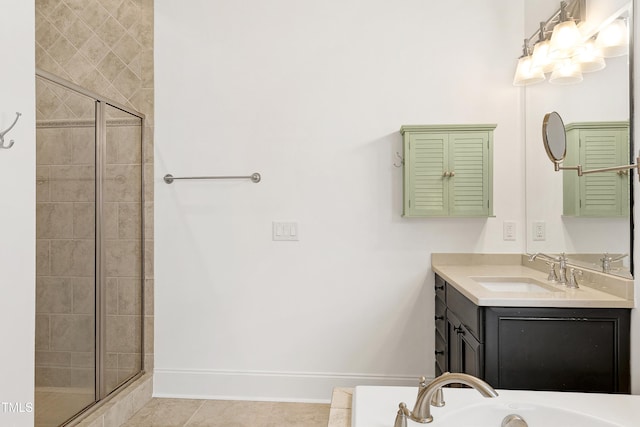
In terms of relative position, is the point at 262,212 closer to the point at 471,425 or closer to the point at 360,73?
the point at 360,73

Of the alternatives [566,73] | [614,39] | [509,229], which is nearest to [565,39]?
[566,73]

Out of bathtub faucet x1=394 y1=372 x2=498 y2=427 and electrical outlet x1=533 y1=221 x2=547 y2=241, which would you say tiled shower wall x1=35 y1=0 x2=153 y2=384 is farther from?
electrical outlet x1=533 y1=221 x2=547 y2=241

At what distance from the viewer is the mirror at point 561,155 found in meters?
1.81

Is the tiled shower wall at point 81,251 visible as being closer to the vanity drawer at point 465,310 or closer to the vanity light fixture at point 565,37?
the vanity drawer at point 465,310

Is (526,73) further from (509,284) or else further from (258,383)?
(258,383)

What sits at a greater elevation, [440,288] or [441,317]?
[440,288]

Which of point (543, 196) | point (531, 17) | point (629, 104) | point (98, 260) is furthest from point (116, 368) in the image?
point (531, 17)

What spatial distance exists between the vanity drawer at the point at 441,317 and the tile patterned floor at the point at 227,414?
850 mm

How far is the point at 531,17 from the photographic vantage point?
8.64 feet

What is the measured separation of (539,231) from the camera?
99.5 inches

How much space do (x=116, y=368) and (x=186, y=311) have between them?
20.5 inches

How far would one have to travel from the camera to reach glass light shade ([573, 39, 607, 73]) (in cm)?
194

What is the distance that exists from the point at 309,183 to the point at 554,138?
1460mm

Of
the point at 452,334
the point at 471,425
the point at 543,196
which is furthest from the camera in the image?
the point at 543,196
